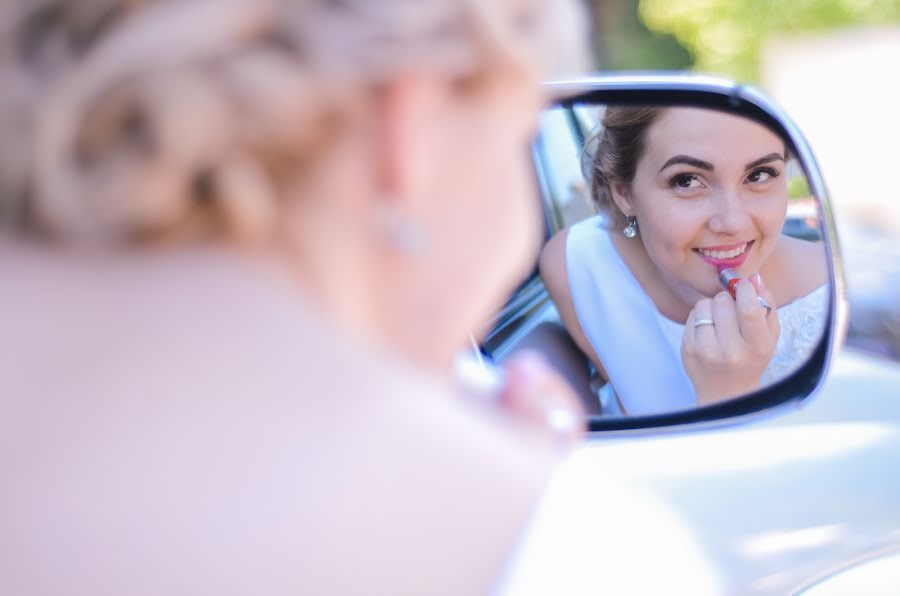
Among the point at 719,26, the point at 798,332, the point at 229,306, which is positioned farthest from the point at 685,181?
the point at 719,26

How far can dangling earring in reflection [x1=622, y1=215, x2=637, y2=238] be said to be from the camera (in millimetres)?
2436

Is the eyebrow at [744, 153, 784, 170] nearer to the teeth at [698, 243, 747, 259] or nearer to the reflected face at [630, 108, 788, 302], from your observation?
the reflected face at [630, 108, 788, 302]

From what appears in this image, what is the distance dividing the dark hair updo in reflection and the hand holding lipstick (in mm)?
287

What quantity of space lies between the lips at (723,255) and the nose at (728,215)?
4cm

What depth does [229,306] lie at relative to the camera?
1.01 metres

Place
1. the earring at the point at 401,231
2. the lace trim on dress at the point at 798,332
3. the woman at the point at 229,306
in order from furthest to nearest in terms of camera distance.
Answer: the lace trim on dress at the point at 798,332 → the earring at the point at 401,231 → the woman at the point at 229,306

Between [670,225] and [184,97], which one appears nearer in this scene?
[184,97]

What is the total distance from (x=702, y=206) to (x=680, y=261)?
128mm

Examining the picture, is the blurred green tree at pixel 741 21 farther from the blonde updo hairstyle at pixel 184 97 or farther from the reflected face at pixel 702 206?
the blonde updo hairstyle at pixel 184 97

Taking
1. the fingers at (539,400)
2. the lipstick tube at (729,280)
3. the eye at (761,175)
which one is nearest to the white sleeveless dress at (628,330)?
the lipstick tube at (729,280)

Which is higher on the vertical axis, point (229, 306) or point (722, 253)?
point (722, 253)

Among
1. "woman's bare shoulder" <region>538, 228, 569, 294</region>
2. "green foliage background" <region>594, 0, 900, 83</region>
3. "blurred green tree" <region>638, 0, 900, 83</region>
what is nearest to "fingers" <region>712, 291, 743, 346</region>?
"woman's bare shoulder" <region>538, 228, 569, 294</region>

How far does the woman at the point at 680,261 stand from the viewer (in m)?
2.40

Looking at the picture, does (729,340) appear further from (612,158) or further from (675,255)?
(612,158)
